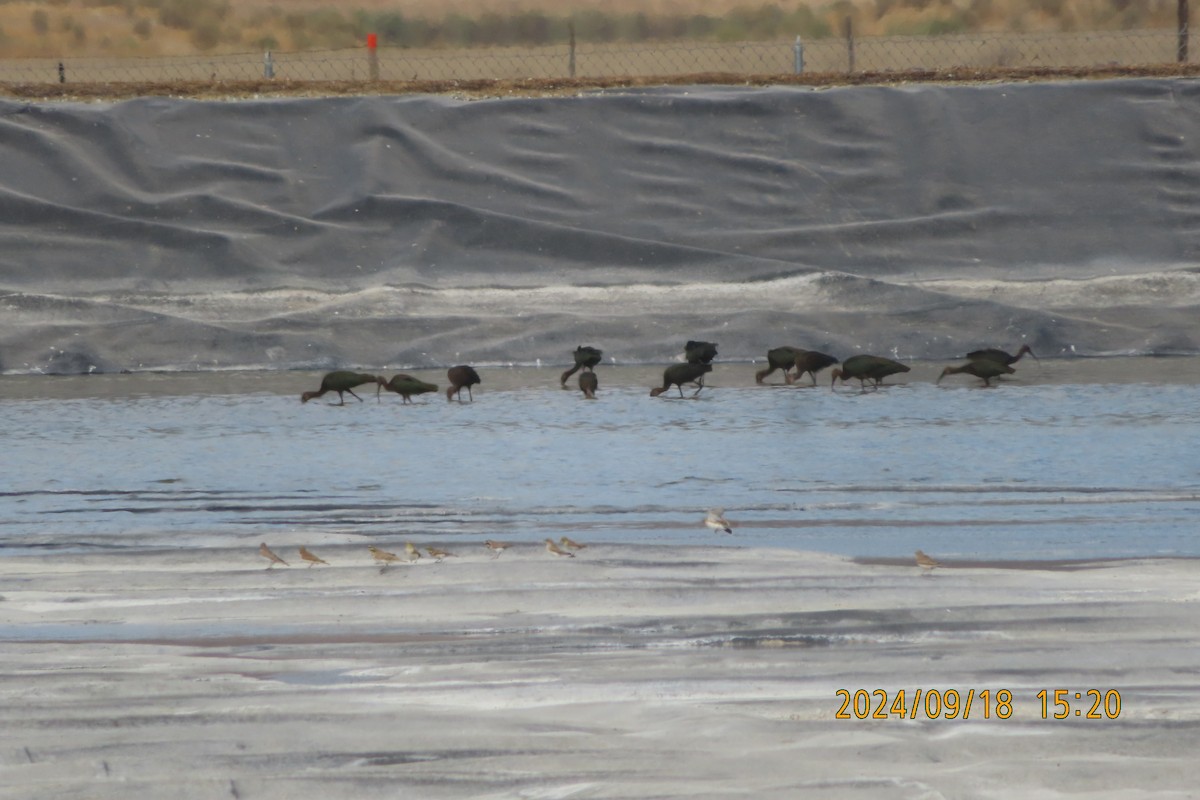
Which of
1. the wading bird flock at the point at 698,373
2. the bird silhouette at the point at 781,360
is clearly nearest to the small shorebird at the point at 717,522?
the wading bird flock at the point at 698,373

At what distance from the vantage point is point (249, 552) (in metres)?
7.55

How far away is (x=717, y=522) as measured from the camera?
25.5ft

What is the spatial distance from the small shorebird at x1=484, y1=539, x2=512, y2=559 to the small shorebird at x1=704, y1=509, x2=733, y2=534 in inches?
37.6

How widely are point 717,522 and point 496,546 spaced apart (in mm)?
1061

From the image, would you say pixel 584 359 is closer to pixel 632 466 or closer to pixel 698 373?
pixel 698 373

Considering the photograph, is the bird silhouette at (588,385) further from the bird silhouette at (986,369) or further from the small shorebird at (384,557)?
the small shorebird at (384,557)

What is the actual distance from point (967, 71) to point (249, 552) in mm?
18366

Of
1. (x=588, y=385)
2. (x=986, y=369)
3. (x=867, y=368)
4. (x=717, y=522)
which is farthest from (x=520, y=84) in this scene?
(x=717, y=522)

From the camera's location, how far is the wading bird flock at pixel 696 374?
1327 cm

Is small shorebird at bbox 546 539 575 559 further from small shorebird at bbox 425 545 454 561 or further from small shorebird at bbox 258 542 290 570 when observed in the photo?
small shorebird at bbox 258 542 290 570

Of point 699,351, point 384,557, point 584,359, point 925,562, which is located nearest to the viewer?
point 925,562

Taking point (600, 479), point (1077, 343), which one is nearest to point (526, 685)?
point (600, 479)

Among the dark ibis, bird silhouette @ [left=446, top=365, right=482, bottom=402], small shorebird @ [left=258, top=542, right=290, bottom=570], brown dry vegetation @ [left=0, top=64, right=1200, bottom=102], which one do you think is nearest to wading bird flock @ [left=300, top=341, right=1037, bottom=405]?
bird silhouette @ [left=446, top=365, right=482, bottom=402]

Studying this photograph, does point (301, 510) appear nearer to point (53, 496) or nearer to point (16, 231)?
point (53, 496)
